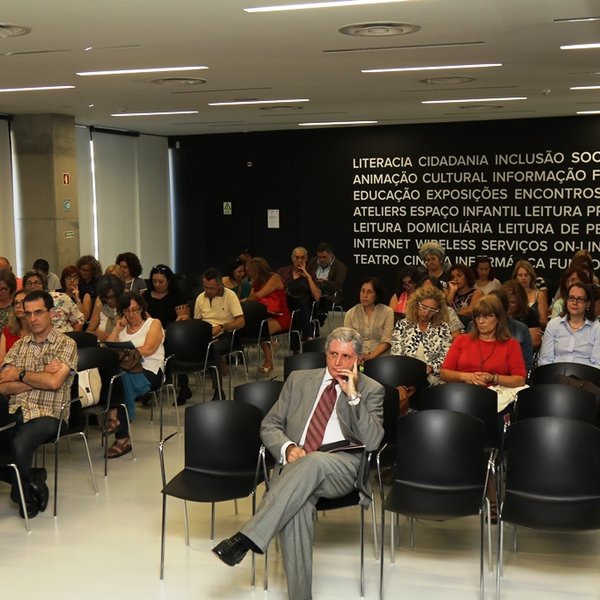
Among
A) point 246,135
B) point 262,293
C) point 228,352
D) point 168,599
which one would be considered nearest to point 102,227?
point 246,135

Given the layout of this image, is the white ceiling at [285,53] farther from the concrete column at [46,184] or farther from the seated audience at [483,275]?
the seated audience at [483,275]

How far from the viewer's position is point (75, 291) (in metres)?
9.86

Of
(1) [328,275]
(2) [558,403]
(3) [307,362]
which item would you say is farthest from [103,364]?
(1) [328,275]

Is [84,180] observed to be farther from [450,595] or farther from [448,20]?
[450,595]

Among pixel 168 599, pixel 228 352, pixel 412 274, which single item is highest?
pixel 412 274

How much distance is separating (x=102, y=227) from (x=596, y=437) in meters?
11.8

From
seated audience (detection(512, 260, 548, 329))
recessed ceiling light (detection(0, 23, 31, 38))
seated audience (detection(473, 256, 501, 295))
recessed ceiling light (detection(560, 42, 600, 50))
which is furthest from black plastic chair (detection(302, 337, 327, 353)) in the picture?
seated audience (detection(473, 256, 501, 295))

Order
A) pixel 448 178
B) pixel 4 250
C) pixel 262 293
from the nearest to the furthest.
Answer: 1. pixel 262 293
2. pixel 4 250
3. pixel 448 178

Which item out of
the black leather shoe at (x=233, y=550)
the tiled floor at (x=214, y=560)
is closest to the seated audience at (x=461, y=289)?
the tiled floor at (x=214, y=560)

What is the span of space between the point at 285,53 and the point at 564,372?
3.46 metres

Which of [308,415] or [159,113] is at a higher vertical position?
[159,113]

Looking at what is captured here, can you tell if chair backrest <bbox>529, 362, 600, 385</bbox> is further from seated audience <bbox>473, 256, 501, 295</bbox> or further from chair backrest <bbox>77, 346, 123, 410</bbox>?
seated audience <bbox>473, 256, 501, 295</bbox>

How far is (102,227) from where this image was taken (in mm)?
15328

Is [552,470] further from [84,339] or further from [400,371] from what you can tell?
[84,339]
